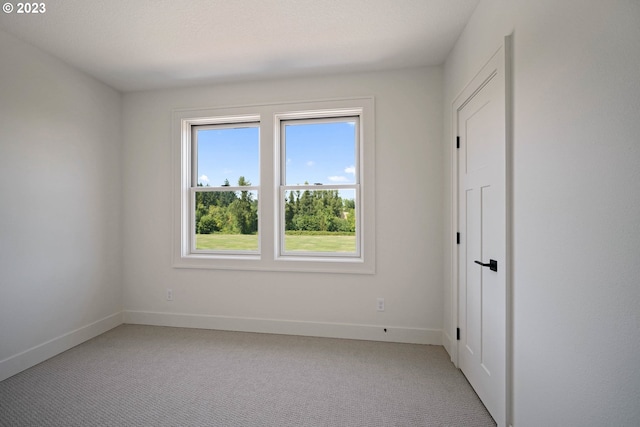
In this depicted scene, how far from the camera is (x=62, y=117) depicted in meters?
2.83

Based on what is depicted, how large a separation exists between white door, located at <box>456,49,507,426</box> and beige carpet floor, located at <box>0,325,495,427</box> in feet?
0.87

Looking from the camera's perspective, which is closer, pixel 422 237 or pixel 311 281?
pixel 422 237

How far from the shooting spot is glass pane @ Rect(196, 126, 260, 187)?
348cm

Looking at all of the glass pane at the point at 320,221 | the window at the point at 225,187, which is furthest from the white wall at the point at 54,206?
the glass pane at the point at 320,221

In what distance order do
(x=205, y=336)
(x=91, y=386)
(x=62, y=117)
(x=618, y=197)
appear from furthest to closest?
(x=205, y=336) < (x=62, y=117) < (x=91, y=386) < (x=618, y=197)

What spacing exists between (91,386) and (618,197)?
10.6 feet

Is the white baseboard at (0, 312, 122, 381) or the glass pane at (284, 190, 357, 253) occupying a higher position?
the glass pane at (284, 190, 357, 253)

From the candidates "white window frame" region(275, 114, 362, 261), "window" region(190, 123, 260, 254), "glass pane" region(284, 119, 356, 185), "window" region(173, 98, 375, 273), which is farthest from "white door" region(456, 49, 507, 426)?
"window" region(190, 123, 260, 254)

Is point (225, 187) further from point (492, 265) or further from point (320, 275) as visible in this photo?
point (492, 265)

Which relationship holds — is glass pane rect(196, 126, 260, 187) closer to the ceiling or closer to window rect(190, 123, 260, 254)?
window rect(190, 123, 260, 254)

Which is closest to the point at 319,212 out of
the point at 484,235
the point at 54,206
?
the point at 484,235

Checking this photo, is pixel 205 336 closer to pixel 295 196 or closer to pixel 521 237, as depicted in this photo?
pixel 295 196

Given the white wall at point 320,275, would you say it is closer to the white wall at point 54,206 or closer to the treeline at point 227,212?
the white wall at point 54,206

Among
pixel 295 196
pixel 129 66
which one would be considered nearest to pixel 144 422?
pixel 295 196
